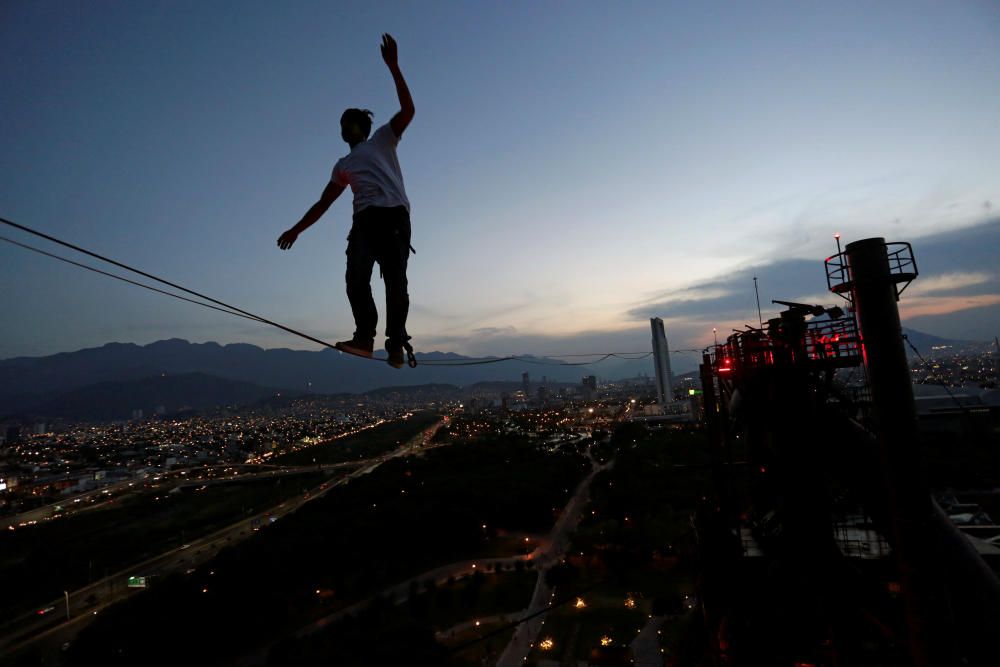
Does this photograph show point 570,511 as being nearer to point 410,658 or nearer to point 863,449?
point 410,658

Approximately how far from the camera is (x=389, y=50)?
239 cm

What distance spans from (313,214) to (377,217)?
1.73ft

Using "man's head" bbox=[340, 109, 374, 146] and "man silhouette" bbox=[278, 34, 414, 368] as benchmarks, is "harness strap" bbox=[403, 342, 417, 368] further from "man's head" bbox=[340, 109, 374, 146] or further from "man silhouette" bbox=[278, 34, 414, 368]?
"man's head" bbox=[340, 109, 374, 146]

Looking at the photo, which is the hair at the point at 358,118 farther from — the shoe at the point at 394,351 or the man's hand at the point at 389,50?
the shoe at the point at 394,351

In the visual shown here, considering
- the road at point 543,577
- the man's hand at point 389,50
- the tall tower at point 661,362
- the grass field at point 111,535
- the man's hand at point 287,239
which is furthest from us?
the tall tower at point 661,362

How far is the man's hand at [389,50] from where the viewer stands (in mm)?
2377

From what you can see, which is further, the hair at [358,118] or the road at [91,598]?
the road at [91,598]

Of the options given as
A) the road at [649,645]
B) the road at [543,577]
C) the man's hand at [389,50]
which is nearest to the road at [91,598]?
the road at [543,577]

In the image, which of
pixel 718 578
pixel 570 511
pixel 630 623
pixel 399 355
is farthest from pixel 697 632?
pixel 570 511

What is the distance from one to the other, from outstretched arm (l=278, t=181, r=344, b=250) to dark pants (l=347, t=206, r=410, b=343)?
305 mm

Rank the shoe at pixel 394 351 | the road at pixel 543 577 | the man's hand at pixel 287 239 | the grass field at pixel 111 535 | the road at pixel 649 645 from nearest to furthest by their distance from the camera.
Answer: the shoe at pixel 394 351, the man's hand at pixel 287 239, the road at pixel 649 645, the road at pixel 543 577, the grass field at pixel 111 535

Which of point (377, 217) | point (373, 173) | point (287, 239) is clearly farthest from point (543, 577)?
point (373, 173)

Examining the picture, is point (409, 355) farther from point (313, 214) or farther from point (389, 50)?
point (389, 50)

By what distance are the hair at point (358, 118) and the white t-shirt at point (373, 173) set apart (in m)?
0.15
